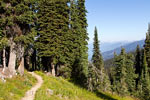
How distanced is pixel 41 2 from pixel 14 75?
13349 mm

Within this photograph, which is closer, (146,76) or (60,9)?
(60,9)

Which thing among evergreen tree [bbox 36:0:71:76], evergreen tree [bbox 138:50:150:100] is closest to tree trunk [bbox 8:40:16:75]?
evergreen tree [bbox 36:0:71:76]

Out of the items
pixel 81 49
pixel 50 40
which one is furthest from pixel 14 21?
pixel 81 49

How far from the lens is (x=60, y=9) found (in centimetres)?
2548

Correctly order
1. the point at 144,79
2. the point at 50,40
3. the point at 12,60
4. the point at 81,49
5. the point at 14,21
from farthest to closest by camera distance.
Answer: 1. the point at 144,79
2. the point at 81,49
3. the point at 50,40
4. the point at 12,60
5. the point at 14,21

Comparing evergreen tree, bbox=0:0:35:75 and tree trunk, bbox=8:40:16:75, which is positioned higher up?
evergreen tree, bbox=0:0:35:75

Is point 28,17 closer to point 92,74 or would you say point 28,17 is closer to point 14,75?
point 14,75

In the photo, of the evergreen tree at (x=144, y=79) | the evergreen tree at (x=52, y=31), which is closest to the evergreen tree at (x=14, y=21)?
the evergreen tree at (x=52, y=31)

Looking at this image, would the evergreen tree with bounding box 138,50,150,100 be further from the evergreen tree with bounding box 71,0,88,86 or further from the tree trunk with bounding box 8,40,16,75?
the tree trunk with bounding box 8,40,16,75

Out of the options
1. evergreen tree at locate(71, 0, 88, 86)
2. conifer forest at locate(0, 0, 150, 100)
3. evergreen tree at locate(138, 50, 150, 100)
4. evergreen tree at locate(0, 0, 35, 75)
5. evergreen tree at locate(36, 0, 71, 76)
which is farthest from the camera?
evergreen tree at locate(138, 50, 150, 100)

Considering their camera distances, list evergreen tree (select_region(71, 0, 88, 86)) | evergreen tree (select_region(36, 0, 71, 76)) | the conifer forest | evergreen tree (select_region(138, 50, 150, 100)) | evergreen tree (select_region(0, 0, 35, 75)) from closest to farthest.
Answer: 1. evergreen tree (select_region(0, 0, 35, 75))
2. the conifer forest
3. evergreen tree (select_region(36, 0, 71, 76))
4. evergreen tree (select_region(71, 0, 88, 86))
5. evergreen tree (select_region(138, 50, 150, 100))

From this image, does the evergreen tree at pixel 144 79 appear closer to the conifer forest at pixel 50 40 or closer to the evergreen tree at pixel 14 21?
the conifer forest at pixel 50 40

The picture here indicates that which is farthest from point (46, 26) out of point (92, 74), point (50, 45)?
point (92, 74)

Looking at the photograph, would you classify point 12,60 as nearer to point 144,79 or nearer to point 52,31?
point 52,31
